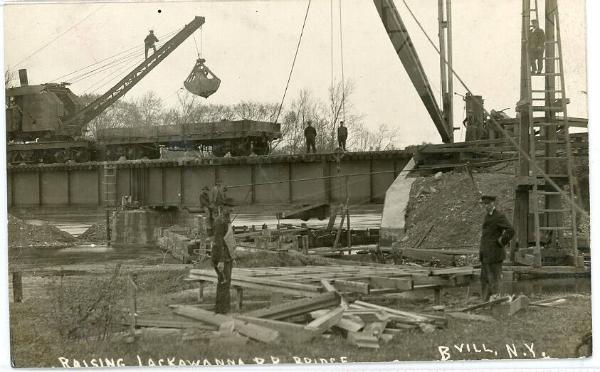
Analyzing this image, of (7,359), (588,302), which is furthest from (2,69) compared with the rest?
(588,302)

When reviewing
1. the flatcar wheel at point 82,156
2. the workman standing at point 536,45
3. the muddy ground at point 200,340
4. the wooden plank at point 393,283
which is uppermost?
the workman standing at point 536,45

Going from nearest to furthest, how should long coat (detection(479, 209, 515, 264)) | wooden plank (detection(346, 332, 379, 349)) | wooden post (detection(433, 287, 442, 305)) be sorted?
1. wooden plank (detection(346, 332, 379, 349))
2. long coat (detection(479, 209, 515, 264))
3. wooden post (detection(433, 287, 442, 305))

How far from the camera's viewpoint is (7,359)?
25.9 feet

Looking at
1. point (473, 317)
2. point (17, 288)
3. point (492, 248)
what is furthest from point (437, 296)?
point (17, 288)

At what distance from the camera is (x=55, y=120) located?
24.6 metres

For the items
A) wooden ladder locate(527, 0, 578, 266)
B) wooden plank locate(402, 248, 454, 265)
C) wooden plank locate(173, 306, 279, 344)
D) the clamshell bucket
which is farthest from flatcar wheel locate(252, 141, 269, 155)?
wooden plank locate(173, 306, 279, 344)

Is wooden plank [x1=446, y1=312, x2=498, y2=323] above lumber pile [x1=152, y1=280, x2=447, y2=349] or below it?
below

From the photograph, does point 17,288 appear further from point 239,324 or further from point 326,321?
point 326,321

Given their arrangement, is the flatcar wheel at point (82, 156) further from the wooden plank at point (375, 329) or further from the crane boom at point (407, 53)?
the wooden plank at point (375, 329)

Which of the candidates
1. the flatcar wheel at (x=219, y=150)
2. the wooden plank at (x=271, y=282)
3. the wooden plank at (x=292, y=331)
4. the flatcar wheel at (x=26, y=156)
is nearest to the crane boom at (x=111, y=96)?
the flatcar wheel at (x=26, y=156)

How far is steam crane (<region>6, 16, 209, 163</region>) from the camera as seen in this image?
2361 cm

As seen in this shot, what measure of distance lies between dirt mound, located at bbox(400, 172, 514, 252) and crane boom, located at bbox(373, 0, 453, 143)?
1.65 meters

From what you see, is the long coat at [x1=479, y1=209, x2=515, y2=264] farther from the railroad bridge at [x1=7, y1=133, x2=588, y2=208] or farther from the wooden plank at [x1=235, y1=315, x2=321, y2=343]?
the railroad bridge at [x1=7, y1=133, x2=588, y2=208]

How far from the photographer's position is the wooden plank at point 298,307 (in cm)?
783
